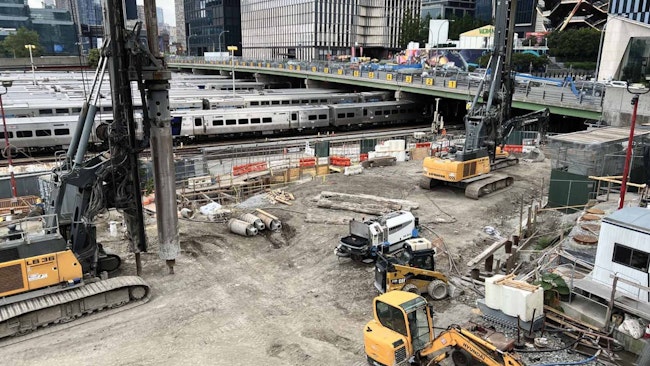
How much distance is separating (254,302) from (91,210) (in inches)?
235

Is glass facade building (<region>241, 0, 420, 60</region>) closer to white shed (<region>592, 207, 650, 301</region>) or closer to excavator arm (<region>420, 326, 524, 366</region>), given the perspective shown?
white shed (<region>592, 207, 650, 301</region>)

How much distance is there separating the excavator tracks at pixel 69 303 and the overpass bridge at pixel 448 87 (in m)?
31.4

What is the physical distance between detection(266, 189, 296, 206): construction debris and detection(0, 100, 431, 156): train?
7830 mm

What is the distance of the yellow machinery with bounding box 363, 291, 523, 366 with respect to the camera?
34.7 ft

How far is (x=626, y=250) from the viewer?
12.9m

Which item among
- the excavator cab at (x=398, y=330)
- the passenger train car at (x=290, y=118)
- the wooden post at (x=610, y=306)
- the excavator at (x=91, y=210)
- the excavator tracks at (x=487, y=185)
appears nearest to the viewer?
the excavator cab at (x=398, y=330)

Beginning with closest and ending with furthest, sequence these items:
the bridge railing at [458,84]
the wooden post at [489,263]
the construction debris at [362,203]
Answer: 1. the wooden post at [489,263]
2. the construction debris at [362,203]
3. the bridge railing at [458,84]

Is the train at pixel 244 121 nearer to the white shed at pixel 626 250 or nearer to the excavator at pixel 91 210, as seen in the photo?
the excavator at pixel 91 210

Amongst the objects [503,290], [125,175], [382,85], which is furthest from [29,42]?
[503,290]

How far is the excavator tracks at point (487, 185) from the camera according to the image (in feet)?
86.7

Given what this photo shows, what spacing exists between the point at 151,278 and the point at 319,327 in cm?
668

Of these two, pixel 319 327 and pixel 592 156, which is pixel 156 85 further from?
pixel 592 156

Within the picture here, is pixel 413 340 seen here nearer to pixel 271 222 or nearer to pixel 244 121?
pixel 271 222

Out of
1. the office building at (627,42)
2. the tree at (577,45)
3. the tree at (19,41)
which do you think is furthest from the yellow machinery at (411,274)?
the tree at (19,41)
